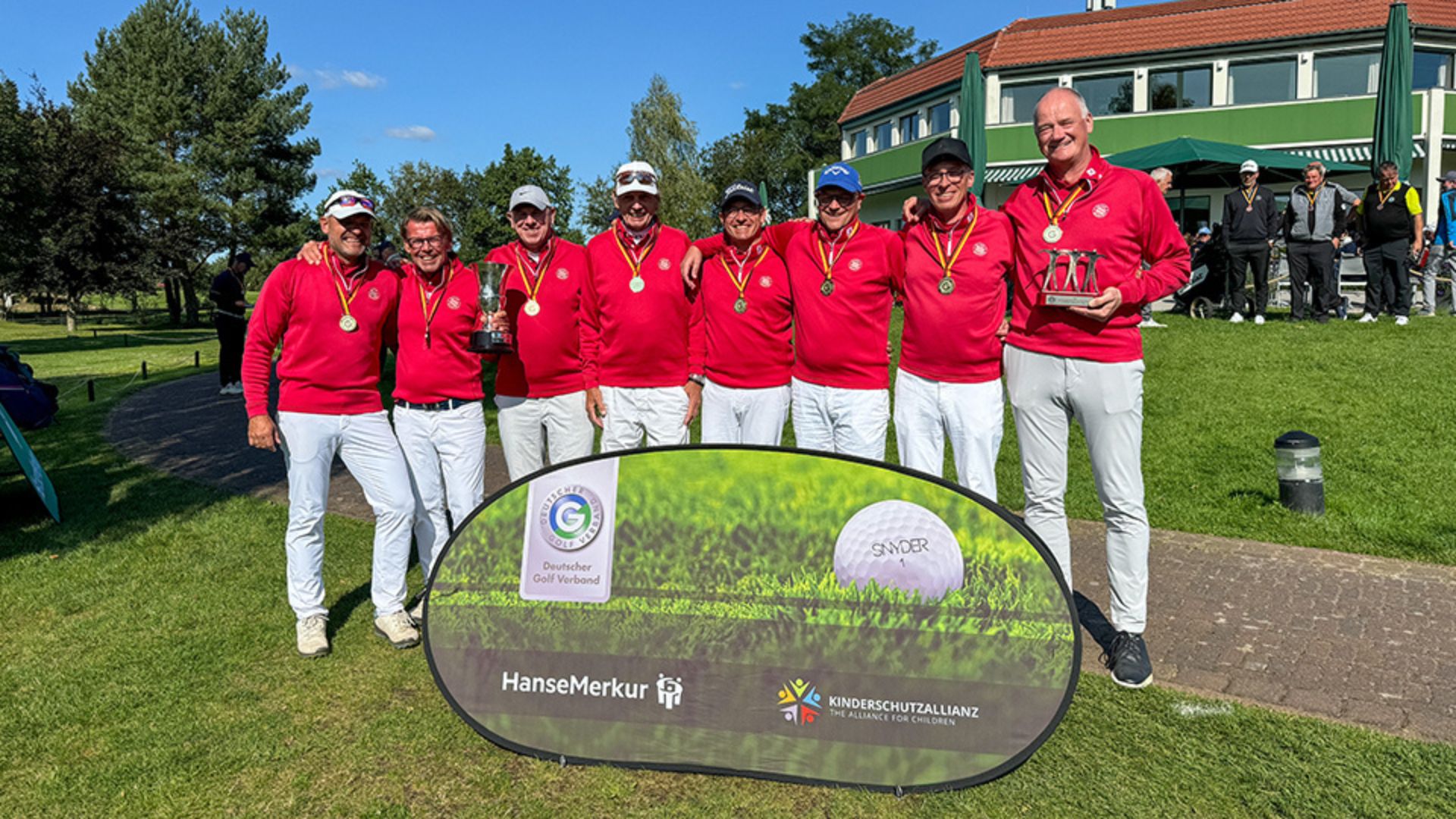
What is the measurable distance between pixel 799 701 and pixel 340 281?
10.2 ft

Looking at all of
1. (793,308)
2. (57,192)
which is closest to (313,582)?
(793,308)

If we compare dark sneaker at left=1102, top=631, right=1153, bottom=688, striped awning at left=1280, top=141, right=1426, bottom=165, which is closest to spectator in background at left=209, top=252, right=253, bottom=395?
dark sneaker at left=1102, top=631, right=1153, bottom=688

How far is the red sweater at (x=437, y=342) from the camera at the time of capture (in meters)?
4.60

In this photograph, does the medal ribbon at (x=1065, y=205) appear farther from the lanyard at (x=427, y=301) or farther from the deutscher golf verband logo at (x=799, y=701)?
the lanyard at (x=427, y=301)

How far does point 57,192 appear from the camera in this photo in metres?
39.5

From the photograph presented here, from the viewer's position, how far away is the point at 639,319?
4.82 metres

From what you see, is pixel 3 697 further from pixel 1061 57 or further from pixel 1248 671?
pixel 1061 57

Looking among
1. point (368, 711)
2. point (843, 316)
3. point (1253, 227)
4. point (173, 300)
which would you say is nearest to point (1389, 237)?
point (1253, 227)

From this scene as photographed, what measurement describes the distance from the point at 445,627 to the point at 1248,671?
11.5 ft

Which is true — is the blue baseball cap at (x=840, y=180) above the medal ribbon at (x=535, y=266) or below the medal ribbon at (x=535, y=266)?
above

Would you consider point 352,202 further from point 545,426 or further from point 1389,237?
point 1389,237

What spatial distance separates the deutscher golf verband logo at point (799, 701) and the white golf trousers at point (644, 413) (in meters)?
Answer: 2.00

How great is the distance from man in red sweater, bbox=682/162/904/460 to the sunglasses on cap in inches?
21.1

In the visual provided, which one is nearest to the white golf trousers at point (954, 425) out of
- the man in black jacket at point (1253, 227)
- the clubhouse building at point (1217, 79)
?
the man in black jacket at point (1253, 227)
